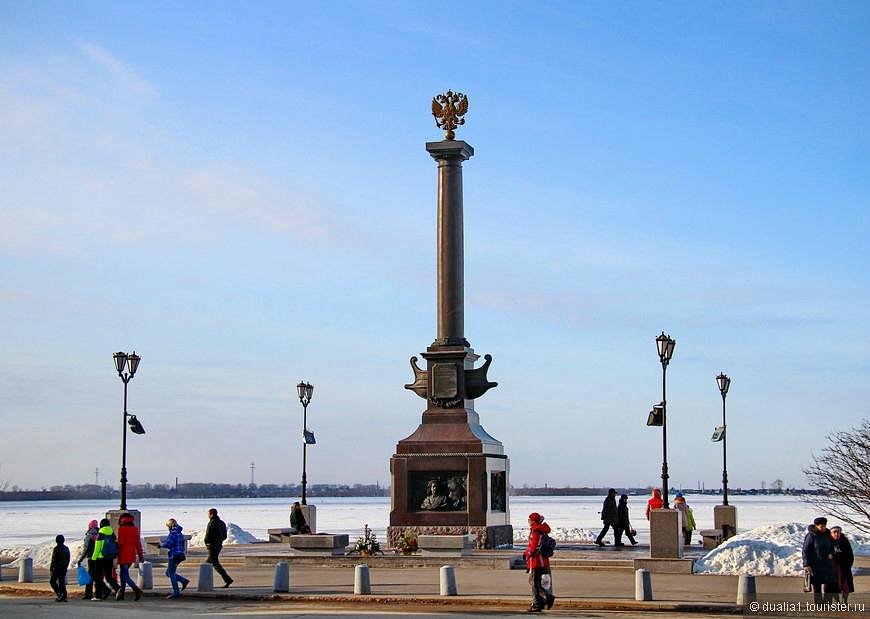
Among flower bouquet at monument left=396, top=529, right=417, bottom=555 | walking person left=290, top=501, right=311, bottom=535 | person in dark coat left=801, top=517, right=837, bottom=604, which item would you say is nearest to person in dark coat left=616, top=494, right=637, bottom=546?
flower bouquet at monument left=396, top=529, right=417, bottom=555

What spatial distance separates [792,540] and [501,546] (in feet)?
25.9

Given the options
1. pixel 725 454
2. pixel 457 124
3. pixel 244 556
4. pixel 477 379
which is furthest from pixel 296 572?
pixel 725 454

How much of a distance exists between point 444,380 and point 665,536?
9.78m

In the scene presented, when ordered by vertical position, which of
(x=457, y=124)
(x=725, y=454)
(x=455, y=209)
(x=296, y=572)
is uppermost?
(x=457, y=124)

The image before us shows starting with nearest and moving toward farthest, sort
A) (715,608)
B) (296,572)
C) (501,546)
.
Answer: (715,608) → (296,572) → (501,546)

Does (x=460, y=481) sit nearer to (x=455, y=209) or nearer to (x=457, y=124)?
(x=455, y=209)

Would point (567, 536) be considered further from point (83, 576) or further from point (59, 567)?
point (59, 567)

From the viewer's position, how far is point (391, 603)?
948 inches

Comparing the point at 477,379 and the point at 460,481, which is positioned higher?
the point at 477,379

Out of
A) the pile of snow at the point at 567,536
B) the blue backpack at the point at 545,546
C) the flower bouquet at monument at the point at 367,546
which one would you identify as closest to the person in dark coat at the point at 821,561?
the blue backpack at the point at 545,546

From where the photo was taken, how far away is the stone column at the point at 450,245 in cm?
3862

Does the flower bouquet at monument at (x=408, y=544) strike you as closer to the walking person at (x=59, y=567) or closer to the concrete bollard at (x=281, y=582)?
the concrete bollard at (x=281, y=582)

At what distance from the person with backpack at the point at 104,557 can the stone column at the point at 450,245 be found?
1461 centimetres

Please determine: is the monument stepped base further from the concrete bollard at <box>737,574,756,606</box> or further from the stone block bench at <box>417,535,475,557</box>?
the concrete bollard at <box>737,574,756,606</box>
